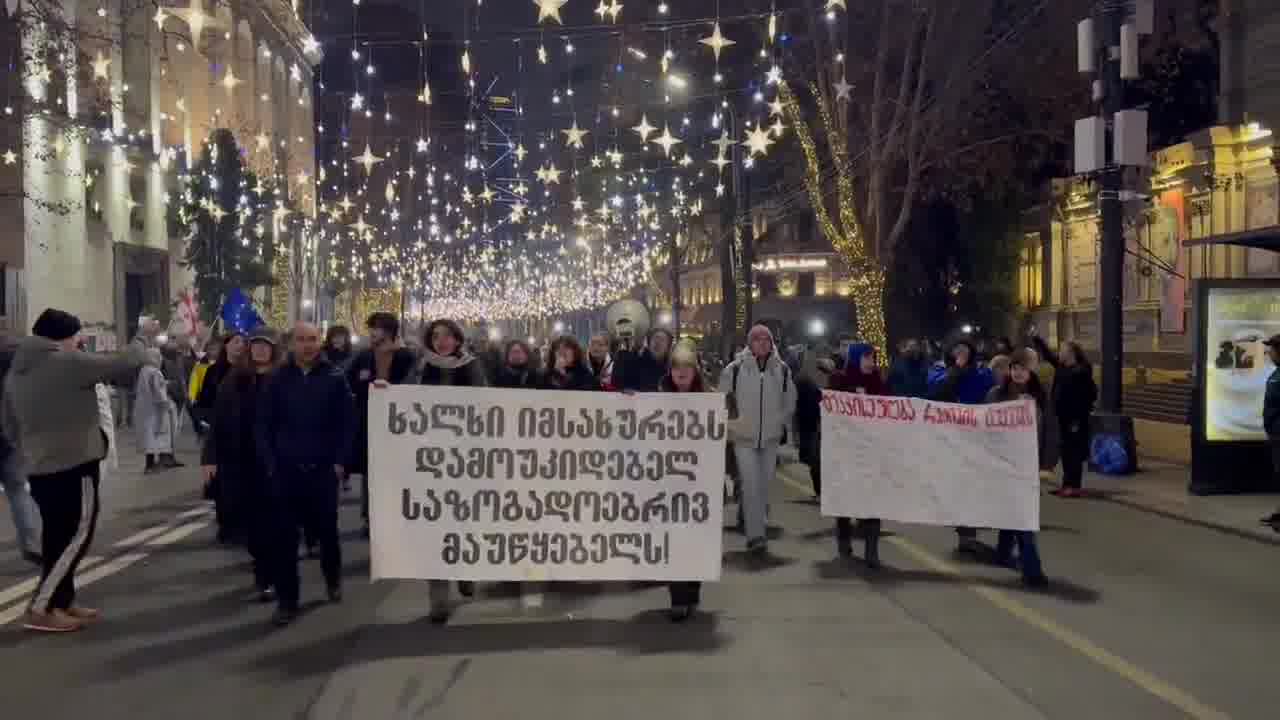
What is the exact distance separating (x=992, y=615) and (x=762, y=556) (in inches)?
105

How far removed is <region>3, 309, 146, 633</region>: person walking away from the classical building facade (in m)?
9.55

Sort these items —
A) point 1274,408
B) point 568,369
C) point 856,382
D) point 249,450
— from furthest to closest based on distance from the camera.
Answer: point 1274,408 → point 568,369 → point 856,382 → point 249,450

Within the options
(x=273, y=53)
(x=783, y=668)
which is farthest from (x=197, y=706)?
(x=273, y=53)

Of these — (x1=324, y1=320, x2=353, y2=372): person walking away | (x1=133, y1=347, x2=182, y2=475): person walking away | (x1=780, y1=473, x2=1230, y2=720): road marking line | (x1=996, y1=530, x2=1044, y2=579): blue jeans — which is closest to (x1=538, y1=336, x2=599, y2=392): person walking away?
(x1=324, y1=320, x2=353, y2=372): person walking away

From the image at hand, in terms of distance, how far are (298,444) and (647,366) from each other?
207 inches

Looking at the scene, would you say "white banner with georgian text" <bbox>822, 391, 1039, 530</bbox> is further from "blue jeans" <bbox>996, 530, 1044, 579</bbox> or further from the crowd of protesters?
the crowd of protesters

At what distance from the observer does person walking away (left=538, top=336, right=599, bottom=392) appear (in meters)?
11.5

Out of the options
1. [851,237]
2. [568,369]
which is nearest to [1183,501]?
[568,369]

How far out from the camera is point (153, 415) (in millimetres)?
18891

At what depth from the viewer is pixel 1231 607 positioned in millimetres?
8664

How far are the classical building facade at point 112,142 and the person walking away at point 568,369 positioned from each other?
7.41 meters

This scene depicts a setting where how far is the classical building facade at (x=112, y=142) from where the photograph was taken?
22844 mm

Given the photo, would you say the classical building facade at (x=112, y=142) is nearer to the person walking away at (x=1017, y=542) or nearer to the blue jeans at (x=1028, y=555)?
the person walking away at (x=1017, y=542)

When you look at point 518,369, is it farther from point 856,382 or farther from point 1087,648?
point 1087,648
